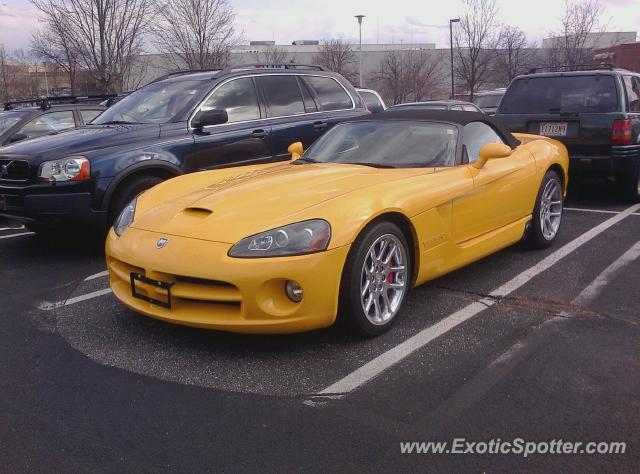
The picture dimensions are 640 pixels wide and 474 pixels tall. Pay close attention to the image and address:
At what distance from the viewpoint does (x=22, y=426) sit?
2.71m

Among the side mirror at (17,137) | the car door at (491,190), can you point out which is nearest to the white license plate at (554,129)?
the car door at (491,190)

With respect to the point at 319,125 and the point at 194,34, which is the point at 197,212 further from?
the point at 194,34

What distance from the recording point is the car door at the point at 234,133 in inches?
238

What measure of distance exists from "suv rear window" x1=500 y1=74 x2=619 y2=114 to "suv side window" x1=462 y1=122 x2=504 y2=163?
10.2 ft

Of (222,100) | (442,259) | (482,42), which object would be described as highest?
(482,42)

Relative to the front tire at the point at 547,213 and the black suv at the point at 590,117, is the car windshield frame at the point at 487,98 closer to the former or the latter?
the black suv at the point at 590,117

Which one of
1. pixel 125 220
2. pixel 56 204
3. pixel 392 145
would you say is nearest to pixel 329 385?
pixel 125 220

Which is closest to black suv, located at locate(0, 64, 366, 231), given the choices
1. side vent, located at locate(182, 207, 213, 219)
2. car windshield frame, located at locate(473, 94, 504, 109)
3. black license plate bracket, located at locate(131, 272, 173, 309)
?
side vent, located at locate(182, 207, 213, 219)

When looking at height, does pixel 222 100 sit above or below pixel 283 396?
above

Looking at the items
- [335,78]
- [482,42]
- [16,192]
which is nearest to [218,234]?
[16,192]

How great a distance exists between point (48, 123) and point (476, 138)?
6489mm

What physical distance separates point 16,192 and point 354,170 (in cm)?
308

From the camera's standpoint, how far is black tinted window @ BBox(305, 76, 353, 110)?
288 inches

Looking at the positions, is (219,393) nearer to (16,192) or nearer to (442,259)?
(442,259)
